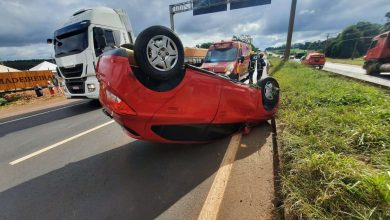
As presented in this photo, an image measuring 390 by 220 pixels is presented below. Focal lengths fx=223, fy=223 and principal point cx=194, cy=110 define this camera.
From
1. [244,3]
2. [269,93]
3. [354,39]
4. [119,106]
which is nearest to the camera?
[119,106]

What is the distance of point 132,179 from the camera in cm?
295

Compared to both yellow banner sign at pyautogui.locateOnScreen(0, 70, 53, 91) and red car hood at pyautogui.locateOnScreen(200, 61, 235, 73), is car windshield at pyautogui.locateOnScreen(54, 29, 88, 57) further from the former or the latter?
yellow banner sign at pyautogui.locateOnScreen(0, 70, 53, 91)

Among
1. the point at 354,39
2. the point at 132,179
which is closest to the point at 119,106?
the point at 132,179

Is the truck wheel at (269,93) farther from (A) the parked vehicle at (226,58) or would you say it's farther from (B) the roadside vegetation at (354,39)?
A: (B) the roadside vegetation at (354,39)

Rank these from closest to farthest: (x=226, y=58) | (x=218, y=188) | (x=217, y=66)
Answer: (x=218, y=188) < (x=217, y=66) < (x=226, y=58)

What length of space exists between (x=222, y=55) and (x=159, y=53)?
28.7 ft

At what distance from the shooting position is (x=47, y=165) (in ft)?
11.8

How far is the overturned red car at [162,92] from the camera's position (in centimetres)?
272

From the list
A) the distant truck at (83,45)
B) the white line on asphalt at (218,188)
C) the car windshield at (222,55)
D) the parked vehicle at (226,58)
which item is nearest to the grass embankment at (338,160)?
the white line on asphalt at (218,188)

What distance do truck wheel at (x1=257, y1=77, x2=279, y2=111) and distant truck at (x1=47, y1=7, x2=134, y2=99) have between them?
5.40 m

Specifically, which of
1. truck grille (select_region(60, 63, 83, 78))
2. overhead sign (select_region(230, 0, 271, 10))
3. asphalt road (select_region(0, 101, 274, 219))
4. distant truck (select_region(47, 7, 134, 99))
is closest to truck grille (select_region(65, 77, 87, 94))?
distant truck (select_region(47, 7, 134, 99))

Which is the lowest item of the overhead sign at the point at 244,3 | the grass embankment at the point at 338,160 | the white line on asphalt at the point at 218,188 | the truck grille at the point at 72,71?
the white line on asphalt at the point at 218,188

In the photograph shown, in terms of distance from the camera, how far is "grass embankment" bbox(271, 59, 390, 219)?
1.80 meters

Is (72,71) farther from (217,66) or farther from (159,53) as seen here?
(159,53)
